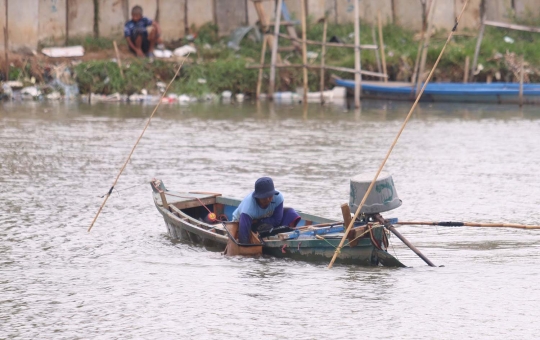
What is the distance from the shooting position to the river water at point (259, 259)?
7.78m

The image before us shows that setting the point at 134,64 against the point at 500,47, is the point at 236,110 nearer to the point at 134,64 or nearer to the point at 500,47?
the point at 134,64

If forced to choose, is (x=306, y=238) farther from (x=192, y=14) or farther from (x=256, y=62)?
(x=192, y=14)

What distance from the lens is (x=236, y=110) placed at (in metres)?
23.0

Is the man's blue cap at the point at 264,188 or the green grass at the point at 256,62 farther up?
the green grass at the point at 256,62

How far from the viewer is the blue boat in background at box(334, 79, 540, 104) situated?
78.5ft

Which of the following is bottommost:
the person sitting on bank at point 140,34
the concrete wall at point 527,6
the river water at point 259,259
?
the river water at point 259,259

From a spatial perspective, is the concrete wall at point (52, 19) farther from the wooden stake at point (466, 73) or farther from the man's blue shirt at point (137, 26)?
the wooden stake at point (466, 73)

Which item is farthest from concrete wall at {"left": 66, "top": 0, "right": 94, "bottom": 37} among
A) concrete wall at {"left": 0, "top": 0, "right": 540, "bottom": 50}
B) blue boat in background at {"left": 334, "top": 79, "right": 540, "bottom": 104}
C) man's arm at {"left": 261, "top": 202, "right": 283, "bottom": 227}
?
man's arm at {"left": 261, "top": 202, "right": 283, "bottom": 227}

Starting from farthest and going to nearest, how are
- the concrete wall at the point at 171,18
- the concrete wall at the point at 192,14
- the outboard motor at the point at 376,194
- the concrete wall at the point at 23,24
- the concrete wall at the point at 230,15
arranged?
the concrete wall at the point at 230,15 → the concrete wall at the point at 171,18 → the concrete wall at the point at 192,14 → the concrete wall at the point at 23,24 → the outboard motor at the point at 376,194

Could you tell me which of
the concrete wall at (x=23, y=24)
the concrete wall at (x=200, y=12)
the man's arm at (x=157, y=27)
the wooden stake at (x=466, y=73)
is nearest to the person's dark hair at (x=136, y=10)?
the man's arm at (x=157, y=27)

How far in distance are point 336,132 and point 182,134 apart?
2791 mm

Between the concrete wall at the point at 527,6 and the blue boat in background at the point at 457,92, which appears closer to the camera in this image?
the blue boat in background at the point at 457,92

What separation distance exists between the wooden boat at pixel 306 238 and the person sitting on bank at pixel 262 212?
16 cm

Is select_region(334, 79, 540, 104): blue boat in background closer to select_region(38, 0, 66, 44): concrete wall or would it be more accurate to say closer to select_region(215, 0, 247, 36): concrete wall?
select_region(215, 0, 247, 36): concrete wall
